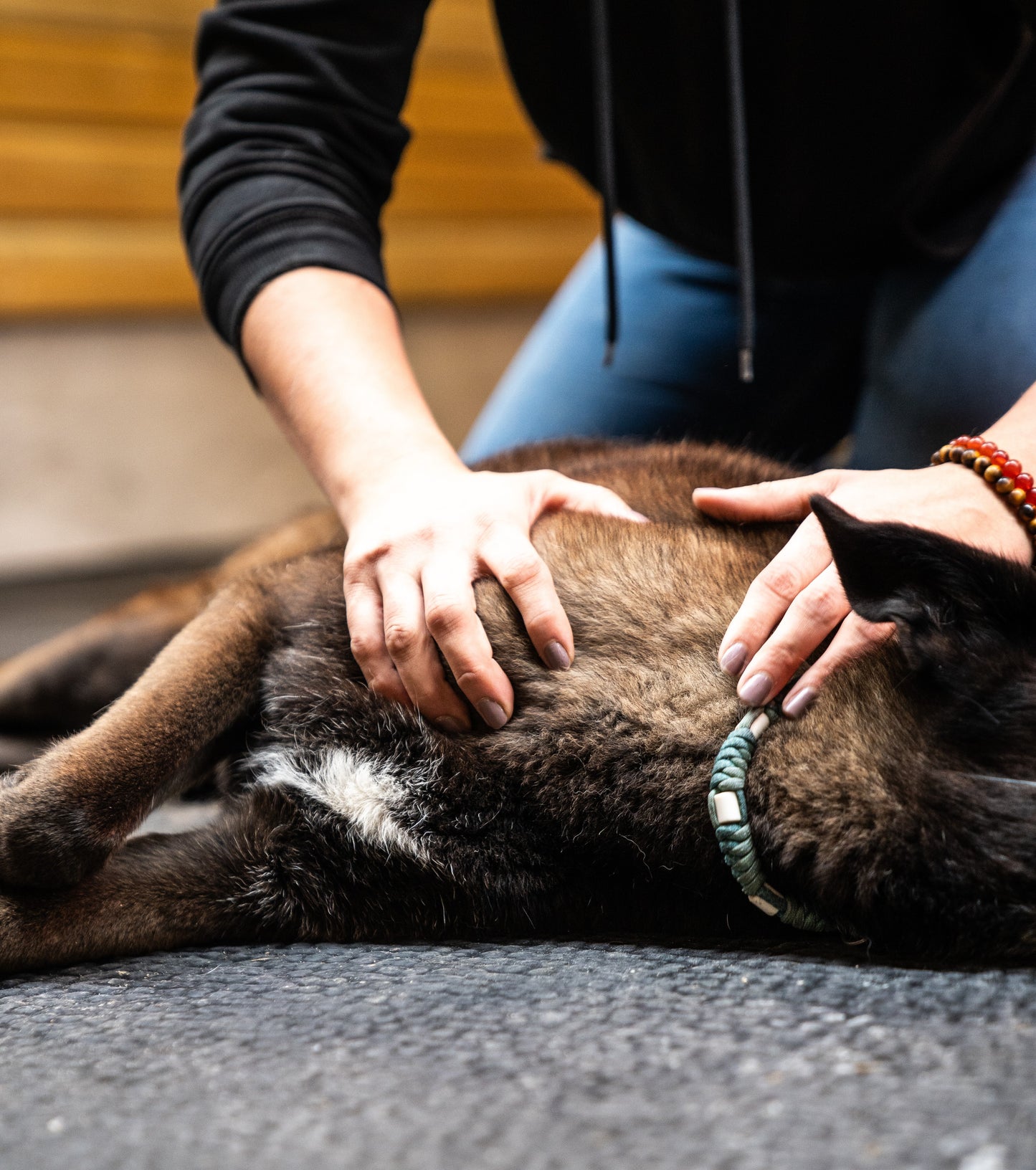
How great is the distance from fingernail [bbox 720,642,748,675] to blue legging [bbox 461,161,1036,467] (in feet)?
2.34

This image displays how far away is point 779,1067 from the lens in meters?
0.72

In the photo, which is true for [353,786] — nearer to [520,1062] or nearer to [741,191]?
[520,1062]

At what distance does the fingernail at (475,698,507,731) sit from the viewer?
975 millimetres

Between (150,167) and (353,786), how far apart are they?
324 cm

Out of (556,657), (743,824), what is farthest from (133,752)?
(743,824)

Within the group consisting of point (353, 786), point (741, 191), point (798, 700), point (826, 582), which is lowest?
point (353, 786)

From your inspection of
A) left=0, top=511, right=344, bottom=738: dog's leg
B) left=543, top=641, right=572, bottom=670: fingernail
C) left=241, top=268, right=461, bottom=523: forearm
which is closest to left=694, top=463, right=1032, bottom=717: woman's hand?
left=543, top=641, right=572, bottom=670: fingernail

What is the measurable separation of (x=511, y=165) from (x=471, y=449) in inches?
103

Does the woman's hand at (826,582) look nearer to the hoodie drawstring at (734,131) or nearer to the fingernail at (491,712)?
the fingernail at (491,712)

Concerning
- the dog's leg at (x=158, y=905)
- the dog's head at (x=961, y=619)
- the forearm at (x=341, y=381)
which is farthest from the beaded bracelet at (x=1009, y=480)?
the dog's leg at (x=158, y=905)

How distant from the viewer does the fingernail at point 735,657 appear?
0.95 m

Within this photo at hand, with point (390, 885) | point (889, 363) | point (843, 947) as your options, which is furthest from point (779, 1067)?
point (889, 363)

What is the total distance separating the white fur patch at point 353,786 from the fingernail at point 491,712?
10 cm

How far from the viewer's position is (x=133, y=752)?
98 centimetres
